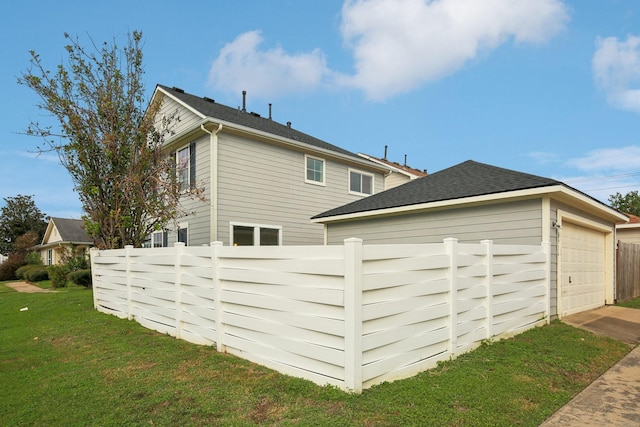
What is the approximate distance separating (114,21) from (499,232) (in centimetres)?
1071

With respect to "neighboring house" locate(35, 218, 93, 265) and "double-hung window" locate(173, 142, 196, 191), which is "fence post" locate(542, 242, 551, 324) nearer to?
"double-hung window" locate(173, 142, 196, 191)

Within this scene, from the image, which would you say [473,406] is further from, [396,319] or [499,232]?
[499,232]

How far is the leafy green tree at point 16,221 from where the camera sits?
40031 mm

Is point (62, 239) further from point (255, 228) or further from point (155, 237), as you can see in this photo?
point (255, 228)

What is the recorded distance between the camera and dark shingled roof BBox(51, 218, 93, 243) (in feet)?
94.1

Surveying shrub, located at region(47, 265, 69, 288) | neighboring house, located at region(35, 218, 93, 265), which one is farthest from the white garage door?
neighboring house, located at region(35, 218, 93, 265)

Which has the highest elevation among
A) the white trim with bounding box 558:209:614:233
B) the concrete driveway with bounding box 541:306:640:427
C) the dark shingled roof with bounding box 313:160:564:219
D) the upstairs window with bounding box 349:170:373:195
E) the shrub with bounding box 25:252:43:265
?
the upstairs window with bounding box 349:170:373:195

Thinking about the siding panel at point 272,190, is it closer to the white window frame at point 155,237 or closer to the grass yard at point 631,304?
the white window frame at point 155,237

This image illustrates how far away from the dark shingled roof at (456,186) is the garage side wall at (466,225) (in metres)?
0.38

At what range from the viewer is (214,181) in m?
Result: 10.9

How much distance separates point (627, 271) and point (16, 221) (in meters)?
51.1

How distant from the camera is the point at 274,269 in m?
4.27

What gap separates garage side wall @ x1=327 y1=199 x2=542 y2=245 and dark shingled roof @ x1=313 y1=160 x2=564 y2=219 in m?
0.38

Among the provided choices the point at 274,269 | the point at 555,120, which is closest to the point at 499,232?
the point at 274,269
